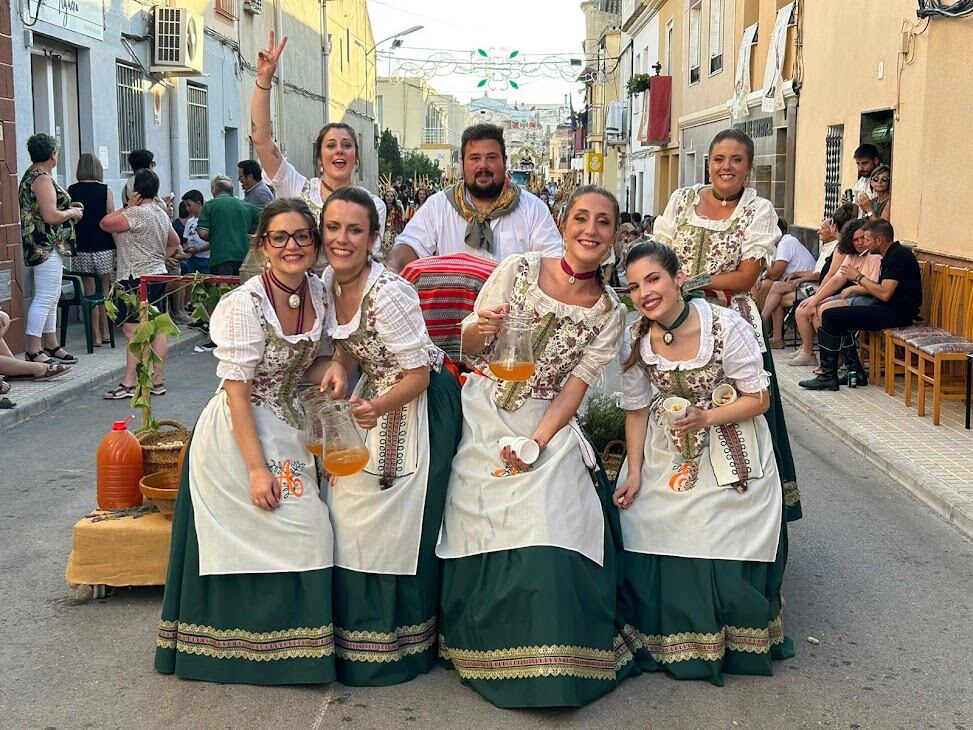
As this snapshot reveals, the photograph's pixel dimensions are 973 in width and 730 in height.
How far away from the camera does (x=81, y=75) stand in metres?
14.5

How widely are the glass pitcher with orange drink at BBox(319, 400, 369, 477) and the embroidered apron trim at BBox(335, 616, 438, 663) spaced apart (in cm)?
67

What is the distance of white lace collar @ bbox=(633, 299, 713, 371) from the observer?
450cm

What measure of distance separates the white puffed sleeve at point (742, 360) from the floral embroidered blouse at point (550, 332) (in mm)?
410

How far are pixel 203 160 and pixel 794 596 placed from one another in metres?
17.1

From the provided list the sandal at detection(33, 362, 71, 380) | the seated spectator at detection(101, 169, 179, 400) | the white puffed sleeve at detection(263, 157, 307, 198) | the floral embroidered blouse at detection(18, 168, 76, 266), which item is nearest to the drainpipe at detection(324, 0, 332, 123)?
the seated spectator at detection(101, 169, 179, 400)

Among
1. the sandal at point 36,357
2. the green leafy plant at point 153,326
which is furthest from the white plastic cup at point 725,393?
the sandal at point 36,357

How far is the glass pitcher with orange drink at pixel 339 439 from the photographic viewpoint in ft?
13.1

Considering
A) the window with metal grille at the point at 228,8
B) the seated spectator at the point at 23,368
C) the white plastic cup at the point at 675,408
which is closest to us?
the white plastic cup at the point at 675,408

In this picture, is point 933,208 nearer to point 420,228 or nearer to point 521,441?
point 420,228

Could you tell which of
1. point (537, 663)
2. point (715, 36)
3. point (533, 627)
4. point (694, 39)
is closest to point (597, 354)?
point (533, 627)

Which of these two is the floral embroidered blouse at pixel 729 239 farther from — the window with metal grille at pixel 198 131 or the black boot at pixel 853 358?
the window with metal grille at pixel 198 131

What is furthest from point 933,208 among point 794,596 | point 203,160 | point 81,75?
point 203,160

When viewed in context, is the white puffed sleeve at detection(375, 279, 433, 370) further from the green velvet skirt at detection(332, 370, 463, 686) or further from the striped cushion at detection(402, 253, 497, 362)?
the striped cushion at detection(402, 253, 497, 362)

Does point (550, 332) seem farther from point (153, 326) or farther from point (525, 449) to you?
point (153, 326)
